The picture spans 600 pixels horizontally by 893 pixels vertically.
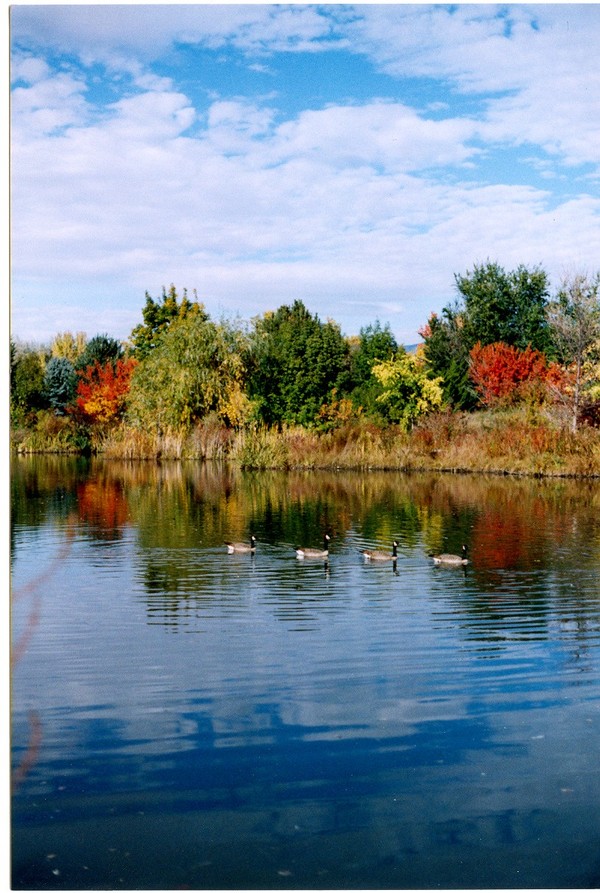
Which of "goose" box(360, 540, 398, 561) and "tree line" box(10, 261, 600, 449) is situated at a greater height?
"tree line" box(10, 261, 600, 449)

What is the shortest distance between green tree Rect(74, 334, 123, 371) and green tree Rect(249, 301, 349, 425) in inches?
467

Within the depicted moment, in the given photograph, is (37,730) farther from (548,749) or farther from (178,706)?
(548,749)

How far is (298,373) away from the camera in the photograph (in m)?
38.6

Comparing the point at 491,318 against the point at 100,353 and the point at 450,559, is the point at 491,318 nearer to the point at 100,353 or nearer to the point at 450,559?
the point at 100,353

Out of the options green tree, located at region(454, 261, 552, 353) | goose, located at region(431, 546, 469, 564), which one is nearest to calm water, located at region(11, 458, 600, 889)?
goose, located at region(431, 546, 469, 564)

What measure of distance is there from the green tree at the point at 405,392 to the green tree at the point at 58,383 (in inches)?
744

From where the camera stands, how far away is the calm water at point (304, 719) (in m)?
5.83

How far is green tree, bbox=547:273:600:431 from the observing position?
3238 cm

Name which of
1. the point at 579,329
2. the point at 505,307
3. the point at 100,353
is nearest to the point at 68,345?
the point at 100,353

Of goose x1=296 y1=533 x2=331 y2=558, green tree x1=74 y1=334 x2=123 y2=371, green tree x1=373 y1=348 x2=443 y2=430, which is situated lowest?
goose x1=296 y1=533 x2=331 y2=558

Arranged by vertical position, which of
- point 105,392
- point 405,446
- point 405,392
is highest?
point 105,392

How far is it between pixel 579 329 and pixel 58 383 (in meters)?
27.9

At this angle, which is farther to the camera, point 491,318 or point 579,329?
point 491,318

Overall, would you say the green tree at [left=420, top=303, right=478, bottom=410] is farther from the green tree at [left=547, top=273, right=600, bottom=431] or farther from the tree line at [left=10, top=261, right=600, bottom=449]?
the green tree at [left=547, top=273, right=600, bottom=431]
